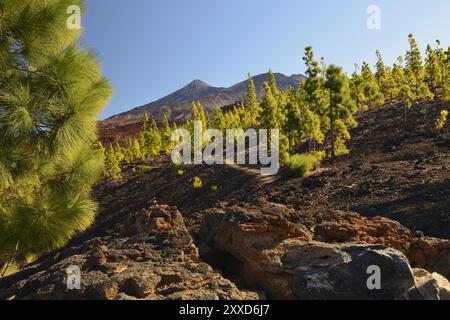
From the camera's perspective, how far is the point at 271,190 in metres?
23.3

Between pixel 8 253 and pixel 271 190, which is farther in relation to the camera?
pixel 271 190

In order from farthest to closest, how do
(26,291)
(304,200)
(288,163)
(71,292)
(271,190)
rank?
(288,163)
(271,190)
(304,200)
(26,291)
(71,292)

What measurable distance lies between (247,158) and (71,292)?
31847 mm

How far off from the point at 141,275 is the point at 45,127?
110 inches

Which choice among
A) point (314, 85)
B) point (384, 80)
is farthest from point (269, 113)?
point (384, 80)

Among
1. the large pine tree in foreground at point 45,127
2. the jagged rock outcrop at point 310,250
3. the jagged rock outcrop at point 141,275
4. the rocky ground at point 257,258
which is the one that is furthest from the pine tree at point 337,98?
the large pine tree in foreground at point 45,127

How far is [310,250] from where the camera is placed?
21.7 ft

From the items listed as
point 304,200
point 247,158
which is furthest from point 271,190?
point 247,158

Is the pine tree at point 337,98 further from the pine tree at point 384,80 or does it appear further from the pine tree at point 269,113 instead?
the pine tree at point 384,80

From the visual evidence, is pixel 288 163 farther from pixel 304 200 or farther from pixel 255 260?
pixel 255 260

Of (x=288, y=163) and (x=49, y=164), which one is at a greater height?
(x=49, y=164)

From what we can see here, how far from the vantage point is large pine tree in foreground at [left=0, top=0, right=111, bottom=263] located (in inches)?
251
